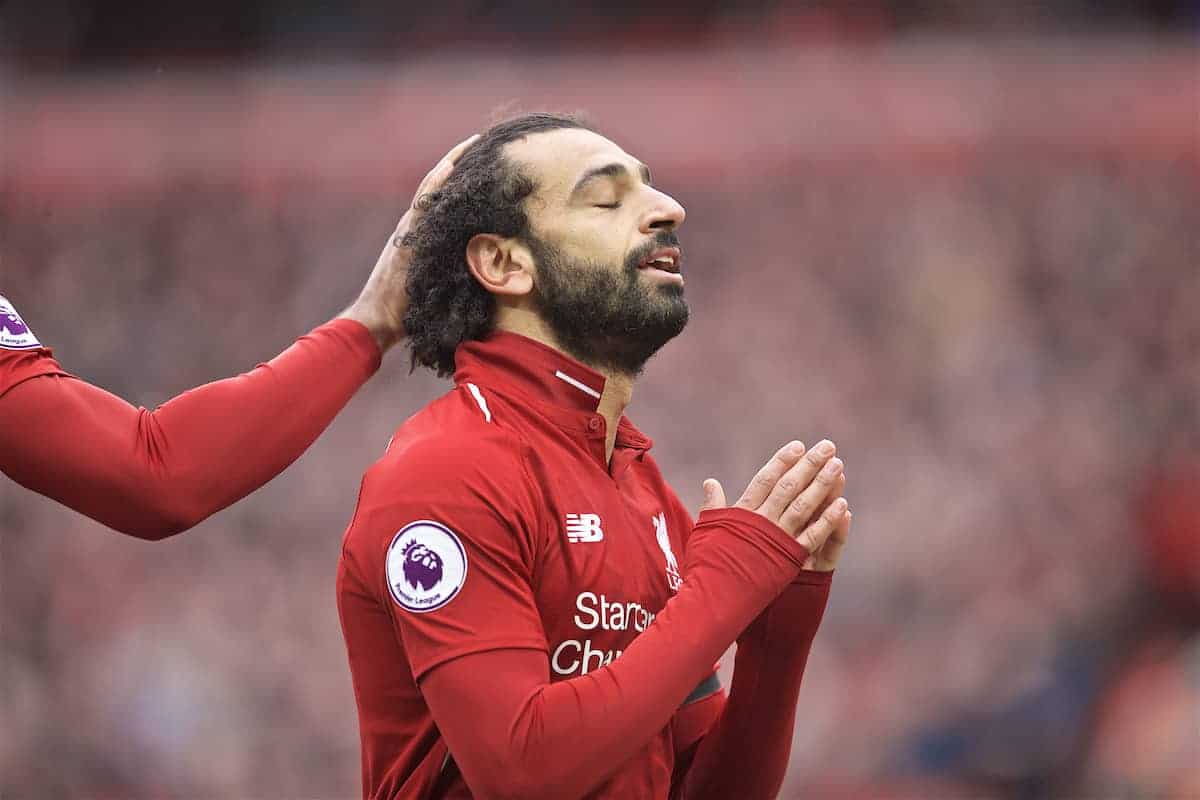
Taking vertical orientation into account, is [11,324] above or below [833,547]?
above

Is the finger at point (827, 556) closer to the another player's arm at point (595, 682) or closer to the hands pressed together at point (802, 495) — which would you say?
the hands pressed together at point (802, 495)

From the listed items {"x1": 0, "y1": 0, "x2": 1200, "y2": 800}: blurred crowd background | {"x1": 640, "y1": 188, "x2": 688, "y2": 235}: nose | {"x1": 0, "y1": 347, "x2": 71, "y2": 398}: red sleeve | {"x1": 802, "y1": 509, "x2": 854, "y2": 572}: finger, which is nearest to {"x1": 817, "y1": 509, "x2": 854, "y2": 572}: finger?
{"x1": 802, "y1": 509, "x2": 854, "y2": 572}: finger

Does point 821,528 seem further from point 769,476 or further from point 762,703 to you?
point 762,703

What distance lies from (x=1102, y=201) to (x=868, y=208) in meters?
0.91

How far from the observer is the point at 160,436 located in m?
1.71

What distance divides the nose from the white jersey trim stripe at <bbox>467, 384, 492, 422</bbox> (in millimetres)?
335

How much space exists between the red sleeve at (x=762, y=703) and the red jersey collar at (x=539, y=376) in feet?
1.27

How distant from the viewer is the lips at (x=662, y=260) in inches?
75.9

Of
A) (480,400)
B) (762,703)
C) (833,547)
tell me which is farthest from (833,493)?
(480,400)

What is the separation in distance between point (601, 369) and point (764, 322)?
3.42 meters

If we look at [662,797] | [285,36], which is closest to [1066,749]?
Result: [662,797]

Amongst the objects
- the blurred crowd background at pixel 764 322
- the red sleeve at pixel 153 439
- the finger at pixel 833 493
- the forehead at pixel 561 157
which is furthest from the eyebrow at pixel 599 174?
the blurred crowd background at pixel 764 322

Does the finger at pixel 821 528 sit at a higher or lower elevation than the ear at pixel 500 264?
lower

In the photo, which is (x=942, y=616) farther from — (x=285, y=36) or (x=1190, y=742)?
(x=285, y=36)
